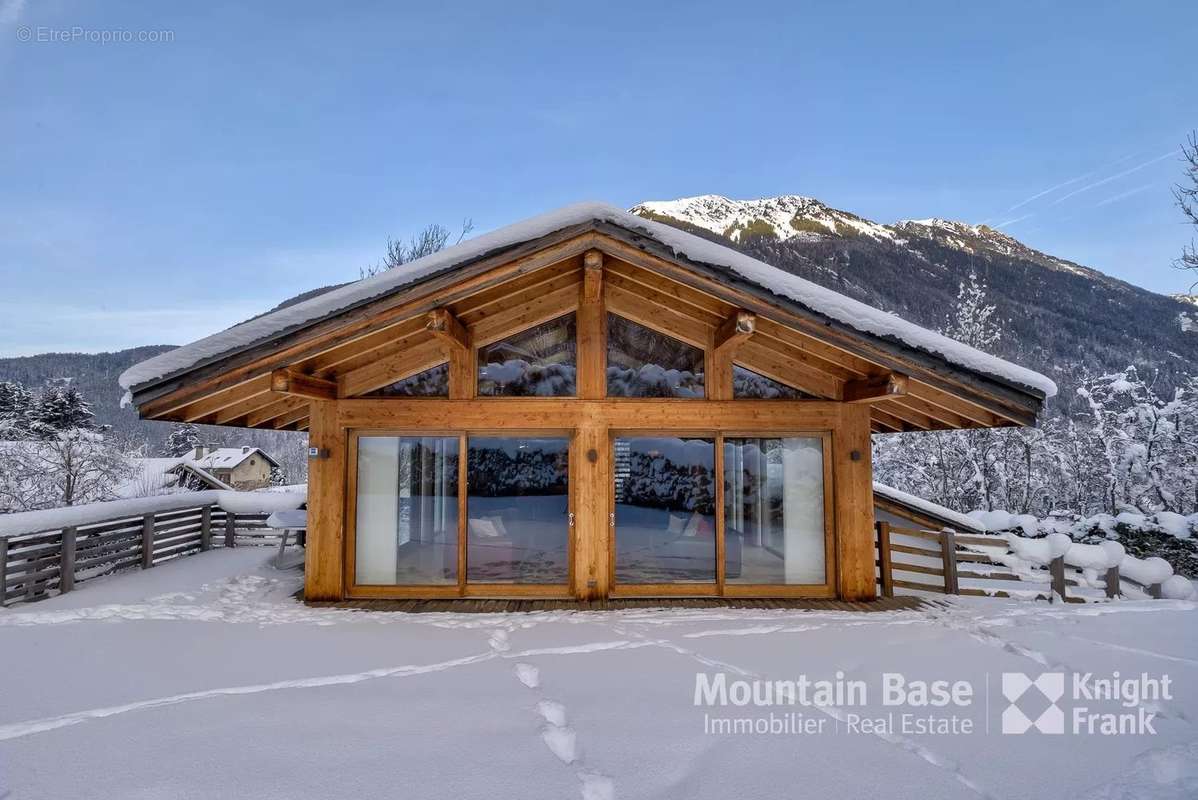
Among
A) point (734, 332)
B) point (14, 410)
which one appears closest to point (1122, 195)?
point (734, 332)

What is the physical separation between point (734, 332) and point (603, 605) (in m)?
3.23

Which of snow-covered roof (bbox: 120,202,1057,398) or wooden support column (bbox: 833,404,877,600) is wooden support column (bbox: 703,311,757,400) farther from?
wooden support column (bbox: 833,404,877,600)

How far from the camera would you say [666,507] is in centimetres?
668

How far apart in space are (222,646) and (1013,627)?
7.33 m

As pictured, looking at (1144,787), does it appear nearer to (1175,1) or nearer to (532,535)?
(532,535)

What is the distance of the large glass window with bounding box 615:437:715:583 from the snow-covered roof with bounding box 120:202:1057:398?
207 centimetres

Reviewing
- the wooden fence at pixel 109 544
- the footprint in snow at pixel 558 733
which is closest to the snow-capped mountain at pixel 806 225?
the wooden fence at pixel 109 544

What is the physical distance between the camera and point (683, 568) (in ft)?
21.8

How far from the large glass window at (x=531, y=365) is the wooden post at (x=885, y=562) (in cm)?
416

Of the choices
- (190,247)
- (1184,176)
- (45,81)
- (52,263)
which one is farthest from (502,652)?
(52,263)

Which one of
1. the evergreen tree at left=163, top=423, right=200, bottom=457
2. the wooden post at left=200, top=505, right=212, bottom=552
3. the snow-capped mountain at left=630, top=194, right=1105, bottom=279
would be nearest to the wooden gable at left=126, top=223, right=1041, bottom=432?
the wooden post at left=200, top=505, right=212, bottom=552

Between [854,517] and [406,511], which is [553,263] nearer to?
[406,511]

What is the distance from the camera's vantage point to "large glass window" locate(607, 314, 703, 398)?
21.6 feet

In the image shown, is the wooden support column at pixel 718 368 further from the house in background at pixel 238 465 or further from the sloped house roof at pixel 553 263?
the house in background at pixel 238 465
